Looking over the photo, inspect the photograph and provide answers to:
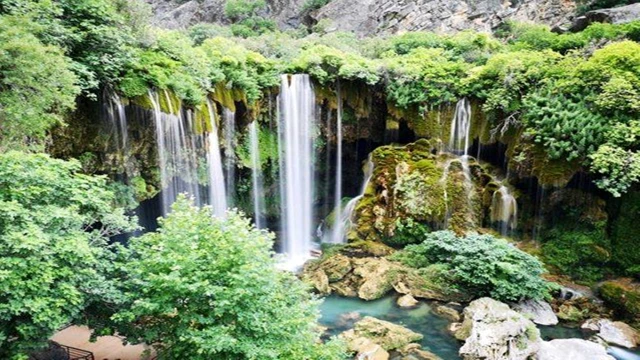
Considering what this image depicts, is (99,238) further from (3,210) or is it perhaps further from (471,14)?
(471,14)

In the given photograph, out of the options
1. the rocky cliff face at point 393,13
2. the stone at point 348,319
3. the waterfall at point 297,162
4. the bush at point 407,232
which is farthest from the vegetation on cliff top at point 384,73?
the stone at point 348,319

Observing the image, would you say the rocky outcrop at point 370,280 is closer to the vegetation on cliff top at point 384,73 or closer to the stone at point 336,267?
the stone at point 336,267

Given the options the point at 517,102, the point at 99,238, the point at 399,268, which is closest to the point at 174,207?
the point at 99,238

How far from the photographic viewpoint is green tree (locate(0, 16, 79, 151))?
6602 mm

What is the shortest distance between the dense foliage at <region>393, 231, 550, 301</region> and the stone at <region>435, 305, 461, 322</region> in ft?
2.73

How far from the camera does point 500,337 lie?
29.3 feet

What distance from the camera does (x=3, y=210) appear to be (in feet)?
16.5

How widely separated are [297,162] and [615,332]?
11.5m

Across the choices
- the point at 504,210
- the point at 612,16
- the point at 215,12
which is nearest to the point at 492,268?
the point at 504,210

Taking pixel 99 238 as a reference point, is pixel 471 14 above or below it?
above

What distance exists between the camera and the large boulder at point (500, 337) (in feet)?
28.9

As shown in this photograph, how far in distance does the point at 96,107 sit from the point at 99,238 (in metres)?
5.17

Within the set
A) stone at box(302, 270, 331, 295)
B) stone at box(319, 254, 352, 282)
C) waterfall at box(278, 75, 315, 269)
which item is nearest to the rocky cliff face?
waterfall at box(278, 75, 315, 269)

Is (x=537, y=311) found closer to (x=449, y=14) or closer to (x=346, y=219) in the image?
(x=346, y=219)
